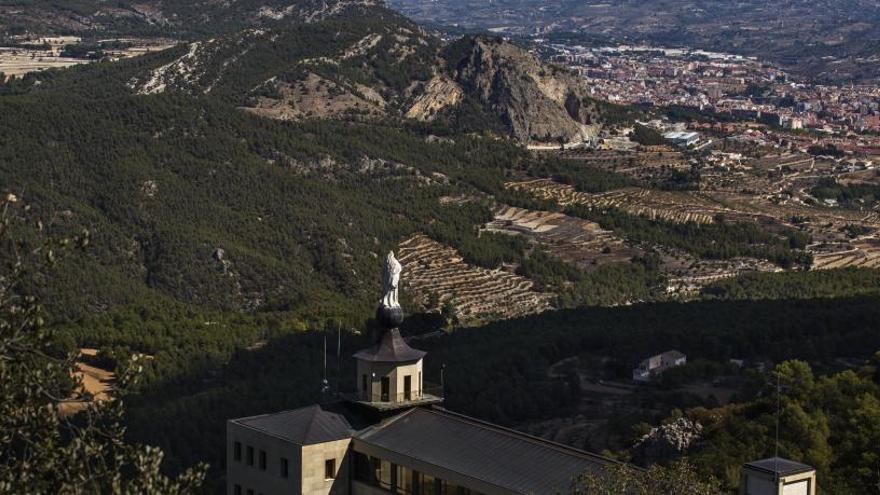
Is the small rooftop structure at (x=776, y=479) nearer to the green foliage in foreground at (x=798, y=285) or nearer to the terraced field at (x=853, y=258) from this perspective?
the green foliage in foreground at (x=798, y=285)

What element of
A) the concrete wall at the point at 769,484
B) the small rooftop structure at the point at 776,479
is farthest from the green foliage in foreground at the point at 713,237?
the concrete wall at the point at 769,484

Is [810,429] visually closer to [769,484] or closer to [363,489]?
[363,489]

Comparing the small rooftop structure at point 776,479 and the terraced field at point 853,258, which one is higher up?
the small rooftop structure at point 776,479

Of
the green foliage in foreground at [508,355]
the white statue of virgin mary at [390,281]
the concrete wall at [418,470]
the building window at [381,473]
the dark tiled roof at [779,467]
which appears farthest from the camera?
the green foliage in foreground at [508,355]

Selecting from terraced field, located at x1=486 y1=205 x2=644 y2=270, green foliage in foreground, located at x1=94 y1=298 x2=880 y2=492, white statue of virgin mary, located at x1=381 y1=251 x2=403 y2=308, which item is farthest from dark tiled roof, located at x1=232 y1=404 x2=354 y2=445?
terraced field, located at x1=486 y1=205 x2=644 y2=270

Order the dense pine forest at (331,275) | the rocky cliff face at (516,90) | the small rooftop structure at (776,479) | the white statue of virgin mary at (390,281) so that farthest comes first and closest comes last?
the rocky cliff face at (516,90)
the dense pine forest at (331,275)
the white statue of virgin mary at (390,281)
the small rooftop structure at (776,479)

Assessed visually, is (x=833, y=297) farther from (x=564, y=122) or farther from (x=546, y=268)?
(x=564, y=122)

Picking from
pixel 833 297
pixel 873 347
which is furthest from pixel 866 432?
pixel 833 297
